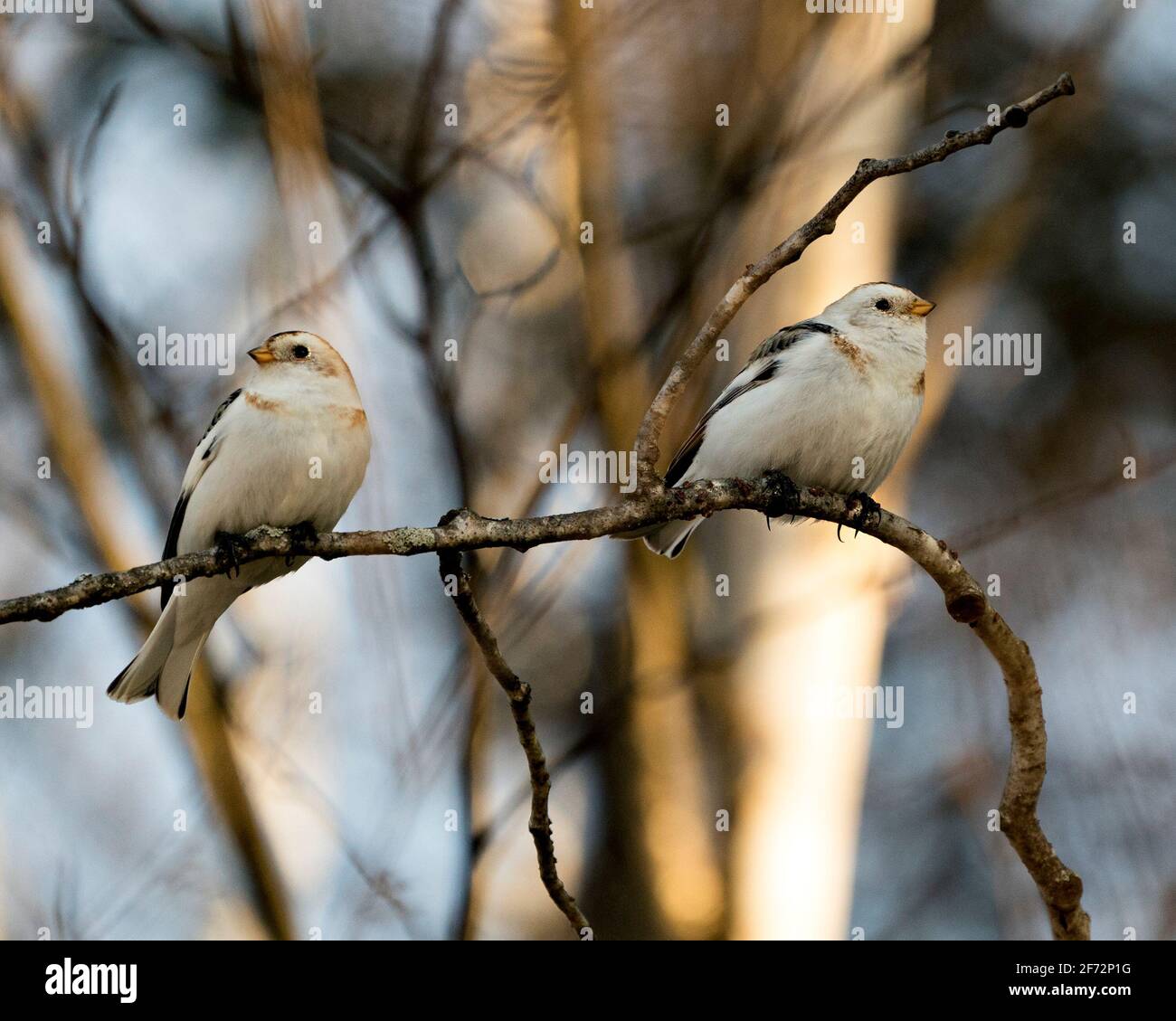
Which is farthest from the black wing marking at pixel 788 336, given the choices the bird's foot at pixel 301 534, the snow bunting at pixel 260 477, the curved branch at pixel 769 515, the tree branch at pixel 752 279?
the bird's foot at pixel 301 534

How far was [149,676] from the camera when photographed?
579 centimetres

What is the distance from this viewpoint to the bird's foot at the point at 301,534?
516 cm

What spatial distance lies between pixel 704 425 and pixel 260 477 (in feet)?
6.35

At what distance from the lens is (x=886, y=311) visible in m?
5.80

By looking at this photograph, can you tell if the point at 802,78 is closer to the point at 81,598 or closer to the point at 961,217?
the point at 961,217

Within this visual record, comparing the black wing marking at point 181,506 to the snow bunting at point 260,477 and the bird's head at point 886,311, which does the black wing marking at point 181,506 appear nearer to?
the snow bunting at point 260,477

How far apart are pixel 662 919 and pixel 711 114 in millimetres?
5337

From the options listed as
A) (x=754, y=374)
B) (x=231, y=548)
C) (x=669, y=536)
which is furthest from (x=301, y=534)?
(x=754, y=374)

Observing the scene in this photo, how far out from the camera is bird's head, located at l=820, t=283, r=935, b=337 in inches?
226

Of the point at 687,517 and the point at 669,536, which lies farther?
the point at 669,536

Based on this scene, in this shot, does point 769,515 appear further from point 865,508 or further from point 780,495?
point 865,508

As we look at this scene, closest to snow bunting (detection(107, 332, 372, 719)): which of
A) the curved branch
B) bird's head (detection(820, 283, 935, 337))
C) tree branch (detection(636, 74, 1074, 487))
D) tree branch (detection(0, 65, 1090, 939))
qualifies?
the curved branch

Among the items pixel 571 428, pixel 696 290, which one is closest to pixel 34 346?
pixel 571 428

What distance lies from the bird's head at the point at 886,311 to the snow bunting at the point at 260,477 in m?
2.18
